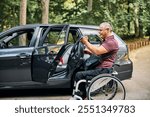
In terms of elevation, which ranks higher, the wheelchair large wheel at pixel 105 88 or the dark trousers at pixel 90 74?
the dark trousers at pixel 90 74

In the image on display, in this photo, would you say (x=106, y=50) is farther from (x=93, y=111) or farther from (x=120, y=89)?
(x=93, y=111)

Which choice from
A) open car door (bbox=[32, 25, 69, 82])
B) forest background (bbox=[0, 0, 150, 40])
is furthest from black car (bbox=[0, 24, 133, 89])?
forest background (bbox=[0, 0, 150, 40])

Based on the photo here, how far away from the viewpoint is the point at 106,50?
7.21 m

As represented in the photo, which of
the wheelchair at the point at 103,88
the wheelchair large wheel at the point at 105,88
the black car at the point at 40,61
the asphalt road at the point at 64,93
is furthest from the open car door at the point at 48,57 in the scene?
the wheelchair large wheel at the point at 105,88

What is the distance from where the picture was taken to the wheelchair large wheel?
7.25 m

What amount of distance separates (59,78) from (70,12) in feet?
55.7

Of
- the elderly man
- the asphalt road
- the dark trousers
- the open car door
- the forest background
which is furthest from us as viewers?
the forest background

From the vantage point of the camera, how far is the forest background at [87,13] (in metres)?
23.4

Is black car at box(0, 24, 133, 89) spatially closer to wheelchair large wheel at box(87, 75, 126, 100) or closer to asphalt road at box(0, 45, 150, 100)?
asphalt road at box(0, 45, 150, 100)

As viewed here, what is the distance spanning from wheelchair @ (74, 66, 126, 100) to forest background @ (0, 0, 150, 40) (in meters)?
14.1

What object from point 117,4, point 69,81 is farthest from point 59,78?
point 117,4

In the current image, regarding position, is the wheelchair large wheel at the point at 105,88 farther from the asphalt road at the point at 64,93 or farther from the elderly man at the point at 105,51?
the asphalt road at the point at 64,93

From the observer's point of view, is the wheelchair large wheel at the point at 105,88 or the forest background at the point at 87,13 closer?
the wheelchair large wheel at the point at 105,88

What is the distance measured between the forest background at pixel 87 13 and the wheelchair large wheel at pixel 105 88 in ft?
46.2
